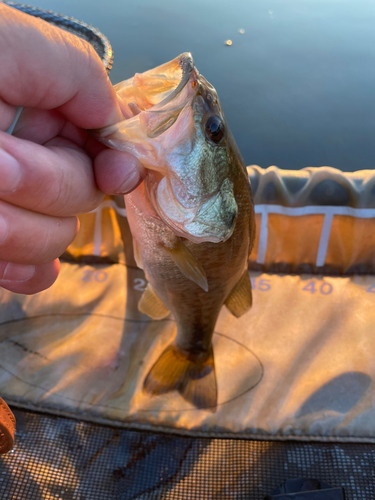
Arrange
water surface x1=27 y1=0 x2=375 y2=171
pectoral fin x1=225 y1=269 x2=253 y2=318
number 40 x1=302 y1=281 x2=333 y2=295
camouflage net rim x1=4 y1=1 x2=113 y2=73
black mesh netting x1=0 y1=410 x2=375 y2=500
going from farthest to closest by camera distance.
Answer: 1. water surface x1=27 y1=0 x2=375 y2=171
2. number 40 x1=302 y1=281 x2=333 y2=295
3. camouflage net rim x1=4 y1=1 x2=113 y2=73
4. pectoral fin x1=225 y1=269 x2=253 y2=318
5. black mesh netting x1=0 y1=410 x2=375 y2=500

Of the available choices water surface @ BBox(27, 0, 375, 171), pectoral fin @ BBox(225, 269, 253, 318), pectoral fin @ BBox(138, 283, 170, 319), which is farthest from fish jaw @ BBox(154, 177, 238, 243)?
water surface @ BBox(27, 0, 375, 171)

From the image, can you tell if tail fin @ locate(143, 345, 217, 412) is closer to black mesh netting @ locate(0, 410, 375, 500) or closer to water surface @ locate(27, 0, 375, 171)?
black mesh netting @ locate(0, 410, 375, 500)

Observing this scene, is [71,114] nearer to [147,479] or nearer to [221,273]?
[221,273]

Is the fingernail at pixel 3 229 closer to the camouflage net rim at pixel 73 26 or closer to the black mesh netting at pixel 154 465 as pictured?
the black mesh netting at pixel 154 465

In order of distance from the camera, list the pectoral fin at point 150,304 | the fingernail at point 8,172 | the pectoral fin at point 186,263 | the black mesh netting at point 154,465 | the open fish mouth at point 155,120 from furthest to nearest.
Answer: the pectoral fin at point 150,304, the black mesh netting at point 154,465, the pectoral fin at point 186,263, the open fish mouth at point 155,120, the fingernail at point 8,172

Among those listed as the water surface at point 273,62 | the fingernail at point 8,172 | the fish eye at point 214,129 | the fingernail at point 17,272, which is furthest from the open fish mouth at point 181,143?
the water surface at point 273,62

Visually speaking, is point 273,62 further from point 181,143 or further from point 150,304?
point 181,143
